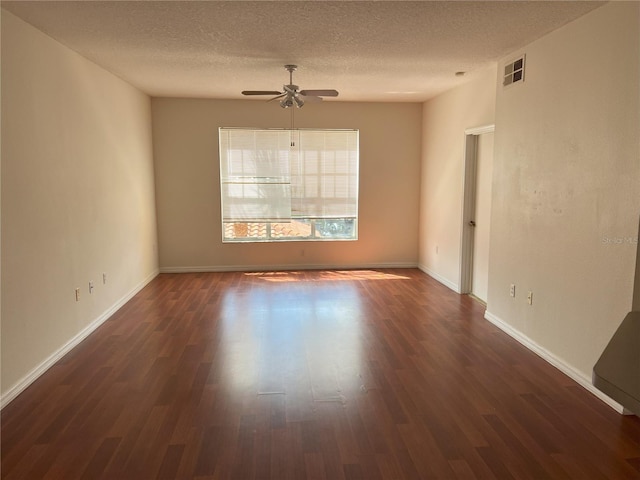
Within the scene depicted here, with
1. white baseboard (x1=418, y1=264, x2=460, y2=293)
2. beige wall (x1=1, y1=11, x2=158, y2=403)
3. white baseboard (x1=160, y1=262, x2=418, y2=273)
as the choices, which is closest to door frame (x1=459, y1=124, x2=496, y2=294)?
white baseboard (x1=418, y1=264, x2=460, y2=293)

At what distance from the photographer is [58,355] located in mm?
3590

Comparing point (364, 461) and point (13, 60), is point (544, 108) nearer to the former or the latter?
point (364, 461)

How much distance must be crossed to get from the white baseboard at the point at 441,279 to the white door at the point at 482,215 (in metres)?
0.28

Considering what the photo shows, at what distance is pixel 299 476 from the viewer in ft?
7.16

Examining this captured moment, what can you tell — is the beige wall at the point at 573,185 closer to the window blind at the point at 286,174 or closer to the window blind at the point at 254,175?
the window blind at the point at 286,174

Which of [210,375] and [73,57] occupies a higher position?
[73,57]

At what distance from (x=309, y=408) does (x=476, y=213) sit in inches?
141

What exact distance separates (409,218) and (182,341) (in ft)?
14.7

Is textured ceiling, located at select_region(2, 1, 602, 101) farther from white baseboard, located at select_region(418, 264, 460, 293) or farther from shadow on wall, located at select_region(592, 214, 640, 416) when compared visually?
white baseboard, located at select_region(418, 264, 460, 293)

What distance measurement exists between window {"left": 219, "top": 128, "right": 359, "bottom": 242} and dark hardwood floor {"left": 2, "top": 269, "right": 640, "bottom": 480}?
8.76 ft

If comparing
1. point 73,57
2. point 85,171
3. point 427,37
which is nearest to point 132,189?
point 85,171

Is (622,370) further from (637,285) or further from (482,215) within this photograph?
(482,215)

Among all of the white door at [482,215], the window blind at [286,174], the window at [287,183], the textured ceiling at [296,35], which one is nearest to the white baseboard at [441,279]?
the white door at [482,215]

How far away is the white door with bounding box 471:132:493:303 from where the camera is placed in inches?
201
